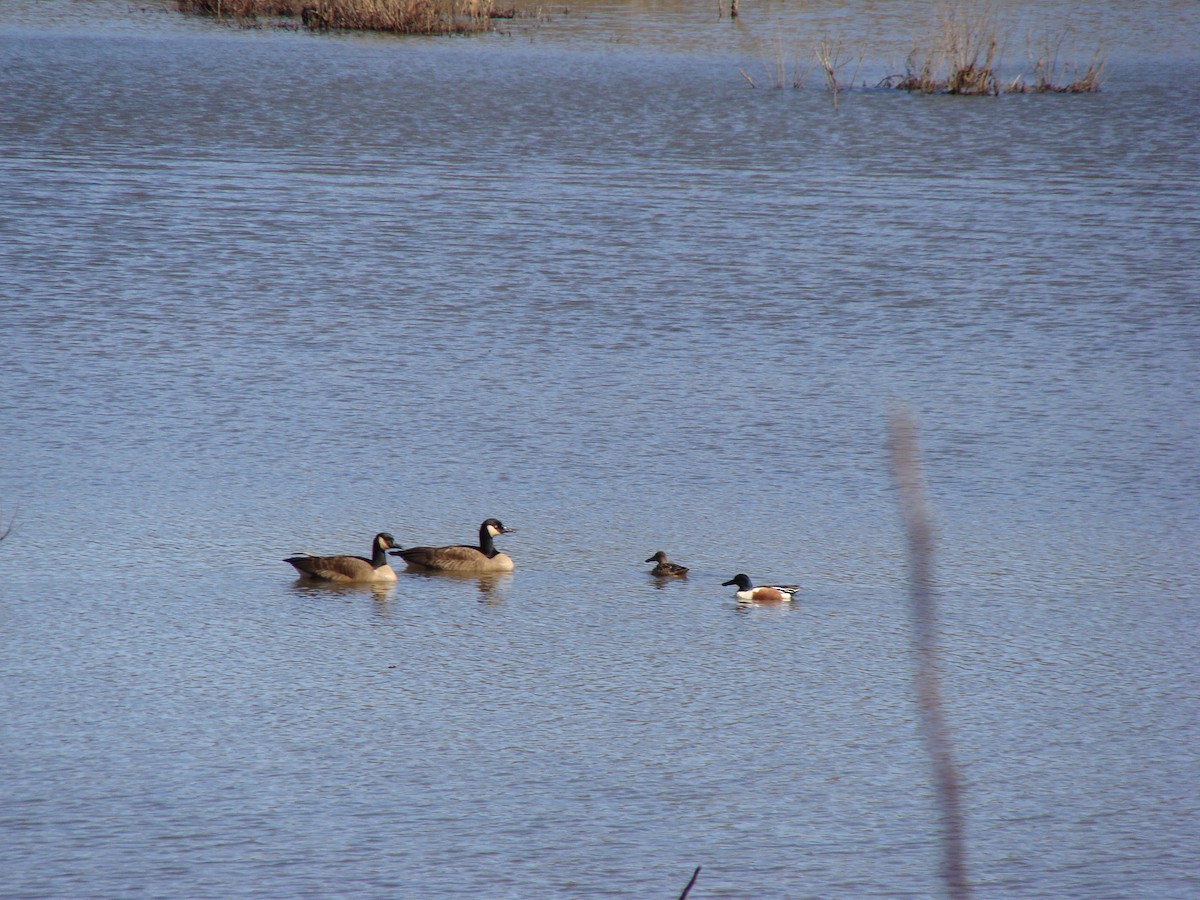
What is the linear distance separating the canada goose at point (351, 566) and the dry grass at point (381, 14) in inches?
1131

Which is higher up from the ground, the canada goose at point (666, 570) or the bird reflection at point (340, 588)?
the canada goose at point (666, 570)

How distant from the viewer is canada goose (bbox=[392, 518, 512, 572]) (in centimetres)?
855

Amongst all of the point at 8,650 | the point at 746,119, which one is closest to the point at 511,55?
the point at 746,119

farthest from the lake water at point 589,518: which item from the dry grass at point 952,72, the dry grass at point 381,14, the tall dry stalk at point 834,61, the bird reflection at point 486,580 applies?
the dry grass at point 381,14

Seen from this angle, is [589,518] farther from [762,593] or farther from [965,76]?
[965,76]

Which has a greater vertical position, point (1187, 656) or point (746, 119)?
point (746, 119)

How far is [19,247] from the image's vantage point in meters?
16.0

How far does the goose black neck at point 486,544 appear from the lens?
8.62 metres

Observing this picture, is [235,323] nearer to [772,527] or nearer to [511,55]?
[772,527]

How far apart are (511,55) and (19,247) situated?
18.0 metres

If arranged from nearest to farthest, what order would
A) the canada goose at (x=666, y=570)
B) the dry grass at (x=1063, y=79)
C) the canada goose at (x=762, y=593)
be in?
the canada goose at (x=762, y=593) < the canada goose at (x=666, y=570) < the dry grass at (x=1063, y=79)

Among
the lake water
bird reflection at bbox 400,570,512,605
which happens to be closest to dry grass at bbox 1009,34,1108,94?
the lake water

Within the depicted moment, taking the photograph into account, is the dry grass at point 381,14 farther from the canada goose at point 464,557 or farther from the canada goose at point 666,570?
the canada goose at point 666,570

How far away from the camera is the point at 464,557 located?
28.0 feet
